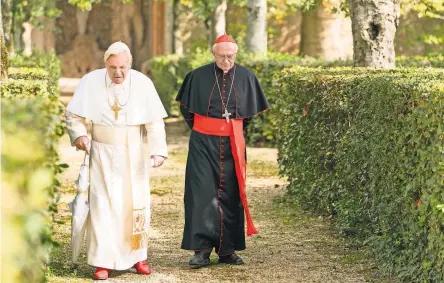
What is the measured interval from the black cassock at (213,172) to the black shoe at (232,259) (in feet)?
0.21

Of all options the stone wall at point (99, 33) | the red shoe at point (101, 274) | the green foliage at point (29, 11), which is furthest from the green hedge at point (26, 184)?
the stone wall at point (99, 33)

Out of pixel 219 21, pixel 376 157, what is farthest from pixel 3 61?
pixel 219 21

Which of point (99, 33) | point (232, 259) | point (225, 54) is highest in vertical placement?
point (225, 54)

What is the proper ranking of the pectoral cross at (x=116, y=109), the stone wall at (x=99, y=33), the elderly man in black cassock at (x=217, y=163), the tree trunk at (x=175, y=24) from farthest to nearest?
the stone wall at (x=99, y=33) < the tree trunk at (x=175, y=24) < the elderly man in black cassock at (x=217, y=163) < the pectoral cross at (x=116, y=109)

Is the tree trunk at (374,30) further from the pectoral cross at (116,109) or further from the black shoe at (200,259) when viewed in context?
the pectoral cross at (116,109)

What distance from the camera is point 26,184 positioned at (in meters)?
4.94

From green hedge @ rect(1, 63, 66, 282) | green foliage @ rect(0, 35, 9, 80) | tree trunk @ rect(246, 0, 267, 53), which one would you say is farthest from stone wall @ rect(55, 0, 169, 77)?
green hedge @ rect(1, 63, 66, 282)

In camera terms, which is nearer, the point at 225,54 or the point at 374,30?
the point at 225,54

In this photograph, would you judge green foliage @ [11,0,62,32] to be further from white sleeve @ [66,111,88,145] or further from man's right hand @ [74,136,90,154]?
man's right hand @ [74,136,90,154]

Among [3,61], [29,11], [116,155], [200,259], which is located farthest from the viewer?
[29,11]

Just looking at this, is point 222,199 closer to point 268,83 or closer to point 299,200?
point 299,200

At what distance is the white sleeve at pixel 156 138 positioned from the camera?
8891 millimetres

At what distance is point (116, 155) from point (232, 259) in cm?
134

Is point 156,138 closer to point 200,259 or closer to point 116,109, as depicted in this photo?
point 116,109
